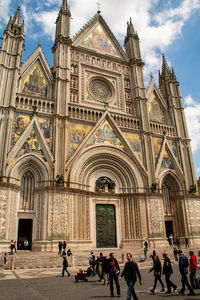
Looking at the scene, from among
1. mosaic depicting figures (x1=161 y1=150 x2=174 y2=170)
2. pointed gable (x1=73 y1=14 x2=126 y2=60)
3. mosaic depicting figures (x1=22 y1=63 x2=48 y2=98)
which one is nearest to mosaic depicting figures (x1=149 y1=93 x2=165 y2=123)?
mosaic depicting figures (x1=161 y1=150 x2=174 y2=170)

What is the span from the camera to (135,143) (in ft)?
77.7

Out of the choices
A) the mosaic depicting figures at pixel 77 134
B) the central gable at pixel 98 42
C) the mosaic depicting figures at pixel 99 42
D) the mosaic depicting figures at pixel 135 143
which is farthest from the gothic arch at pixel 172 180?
the mosaic depicting figures at pixel 99 42

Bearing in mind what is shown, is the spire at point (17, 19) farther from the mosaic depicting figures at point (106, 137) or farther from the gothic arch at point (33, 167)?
the gothic arch at point (33, 167)

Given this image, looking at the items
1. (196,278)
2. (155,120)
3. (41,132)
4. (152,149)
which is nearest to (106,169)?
(152,149)

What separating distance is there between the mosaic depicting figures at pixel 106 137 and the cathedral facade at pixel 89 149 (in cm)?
9

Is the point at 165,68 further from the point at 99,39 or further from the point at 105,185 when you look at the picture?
the point at 105,185

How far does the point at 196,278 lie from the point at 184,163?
62.9ft

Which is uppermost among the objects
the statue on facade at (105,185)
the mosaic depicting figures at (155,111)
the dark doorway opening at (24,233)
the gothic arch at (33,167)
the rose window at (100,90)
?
the rose window at (100,90)

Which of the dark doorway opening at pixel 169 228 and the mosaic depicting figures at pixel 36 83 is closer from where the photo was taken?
the mosaic depicting figures at pixel 36 83

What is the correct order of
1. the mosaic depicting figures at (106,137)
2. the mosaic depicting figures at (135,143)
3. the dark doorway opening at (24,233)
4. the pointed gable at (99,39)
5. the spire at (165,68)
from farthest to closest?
the spire at (165,68), the pointed gable at (99,39), the mosaic depicting figures at (135,143), the mosaic depicting figures at (106,137), the dark doorway opening at (24,233)

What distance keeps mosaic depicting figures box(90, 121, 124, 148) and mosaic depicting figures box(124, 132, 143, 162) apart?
3.76 ft

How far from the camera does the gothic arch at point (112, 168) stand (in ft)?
69.4

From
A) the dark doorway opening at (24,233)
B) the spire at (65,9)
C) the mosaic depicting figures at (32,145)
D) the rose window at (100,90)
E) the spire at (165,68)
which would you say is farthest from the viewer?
the spire at (165,68)

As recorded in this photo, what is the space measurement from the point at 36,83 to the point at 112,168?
10082mm
